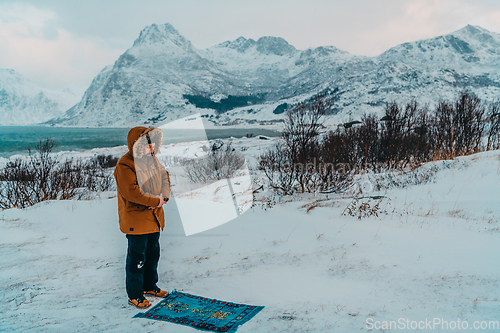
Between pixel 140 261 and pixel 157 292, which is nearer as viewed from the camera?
pixel 140 261

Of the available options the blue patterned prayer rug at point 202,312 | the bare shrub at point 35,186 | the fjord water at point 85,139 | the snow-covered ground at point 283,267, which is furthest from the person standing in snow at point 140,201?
the fjord water at point 85,139

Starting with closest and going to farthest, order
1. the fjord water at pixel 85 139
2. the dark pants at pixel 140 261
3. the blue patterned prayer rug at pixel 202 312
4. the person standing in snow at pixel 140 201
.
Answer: the blue patterned prayer rug at pixel 202 312 → the person standing in snow at pixel 140 201 → the dark pants at pixel 140 261 → the fjord water at pixel 85 139

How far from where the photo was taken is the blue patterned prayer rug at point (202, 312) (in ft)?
8.63

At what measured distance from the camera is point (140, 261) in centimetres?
294

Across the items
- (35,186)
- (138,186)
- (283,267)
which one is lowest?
(283,267)

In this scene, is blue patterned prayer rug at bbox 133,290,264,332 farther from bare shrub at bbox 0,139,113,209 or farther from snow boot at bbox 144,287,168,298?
bare shrub at bbox 0,139,113,209

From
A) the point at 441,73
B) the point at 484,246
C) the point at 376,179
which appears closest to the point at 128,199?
the point at 484,246

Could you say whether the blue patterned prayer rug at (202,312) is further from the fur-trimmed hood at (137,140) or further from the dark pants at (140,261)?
the fur-trimmed hood at (137,140)

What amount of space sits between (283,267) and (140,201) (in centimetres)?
233

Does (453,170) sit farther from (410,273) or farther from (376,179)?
(410,273)

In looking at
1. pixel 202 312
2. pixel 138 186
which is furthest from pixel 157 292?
pixel 138 186

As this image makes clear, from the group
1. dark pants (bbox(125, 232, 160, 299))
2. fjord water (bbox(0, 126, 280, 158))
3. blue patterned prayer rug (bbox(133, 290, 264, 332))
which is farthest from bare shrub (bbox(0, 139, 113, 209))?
fjord water (bbox(0, 126, 280, 158))

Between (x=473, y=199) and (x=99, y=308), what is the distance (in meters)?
8.44

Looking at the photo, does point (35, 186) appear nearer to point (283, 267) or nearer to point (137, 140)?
point (137, 140)
